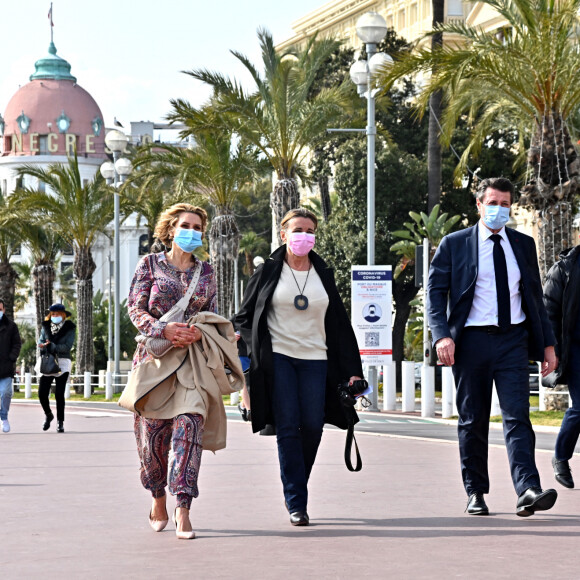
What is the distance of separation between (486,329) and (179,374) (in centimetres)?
185

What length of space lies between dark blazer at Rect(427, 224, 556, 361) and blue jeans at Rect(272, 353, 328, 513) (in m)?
0.75

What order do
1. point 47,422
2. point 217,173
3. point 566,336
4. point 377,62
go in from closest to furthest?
1. point 566,336
2. point 47,422
3. point 377,62
4. point 217,173

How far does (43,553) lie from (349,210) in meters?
43.2

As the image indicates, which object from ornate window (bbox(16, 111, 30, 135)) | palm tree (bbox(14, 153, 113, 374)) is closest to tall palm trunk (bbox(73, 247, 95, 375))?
palm tree (bbox(14, 153, 113, 374))

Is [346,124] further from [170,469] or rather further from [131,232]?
[131,232]

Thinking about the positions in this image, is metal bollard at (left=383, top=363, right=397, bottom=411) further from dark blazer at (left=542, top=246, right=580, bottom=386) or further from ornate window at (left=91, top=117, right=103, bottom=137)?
ornate window at (left=91, top=117, right=103, bottom=137)

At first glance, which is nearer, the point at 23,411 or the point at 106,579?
the point at 106,579

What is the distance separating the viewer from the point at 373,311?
25.3 m

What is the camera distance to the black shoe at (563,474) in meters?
10.3

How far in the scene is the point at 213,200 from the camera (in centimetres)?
4019

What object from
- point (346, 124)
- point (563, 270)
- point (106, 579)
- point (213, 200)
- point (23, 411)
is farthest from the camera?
point (213, 200)

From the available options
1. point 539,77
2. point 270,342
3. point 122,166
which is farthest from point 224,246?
point 270,342

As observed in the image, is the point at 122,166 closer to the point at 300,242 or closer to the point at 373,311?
the point at 373,311

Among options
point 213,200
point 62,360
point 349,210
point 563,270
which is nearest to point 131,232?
point 349,210
